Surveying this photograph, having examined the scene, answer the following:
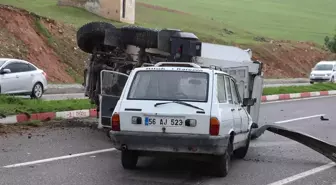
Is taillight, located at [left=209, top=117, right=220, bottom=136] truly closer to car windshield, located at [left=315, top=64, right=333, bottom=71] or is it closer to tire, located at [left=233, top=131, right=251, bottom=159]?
tire, located at [left=233, top=131, right=251, bottom=159]

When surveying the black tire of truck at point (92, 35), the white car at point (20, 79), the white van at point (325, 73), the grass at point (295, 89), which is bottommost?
the white van at point (325, 73)

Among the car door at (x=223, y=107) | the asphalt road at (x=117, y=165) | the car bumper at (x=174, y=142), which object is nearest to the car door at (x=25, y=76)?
the asphalt road at (x=117, y=165)

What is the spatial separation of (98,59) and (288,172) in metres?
5.46

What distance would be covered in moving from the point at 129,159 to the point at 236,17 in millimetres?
87536

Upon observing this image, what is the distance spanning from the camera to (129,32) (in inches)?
516

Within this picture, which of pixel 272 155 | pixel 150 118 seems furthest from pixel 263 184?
pixel 272 155

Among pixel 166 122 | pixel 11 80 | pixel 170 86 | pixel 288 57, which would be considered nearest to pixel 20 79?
pixel 11 80

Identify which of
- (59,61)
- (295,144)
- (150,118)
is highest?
(150,118)

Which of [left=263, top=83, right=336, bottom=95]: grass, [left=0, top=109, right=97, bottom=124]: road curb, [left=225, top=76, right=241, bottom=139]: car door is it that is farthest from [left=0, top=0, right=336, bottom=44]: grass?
[left=225, top=76, right=241, bottom=139]: car door

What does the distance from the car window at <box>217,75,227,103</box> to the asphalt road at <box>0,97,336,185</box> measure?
46.1 inches

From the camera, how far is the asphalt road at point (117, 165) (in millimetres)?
8914

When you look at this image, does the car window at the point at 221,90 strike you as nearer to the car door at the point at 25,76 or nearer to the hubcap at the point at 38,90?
the car door at the point at 25,76

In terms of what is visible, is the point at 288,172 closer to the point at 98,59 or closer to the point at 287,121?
the point at 98,59

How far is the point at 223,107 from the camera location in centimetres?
934
